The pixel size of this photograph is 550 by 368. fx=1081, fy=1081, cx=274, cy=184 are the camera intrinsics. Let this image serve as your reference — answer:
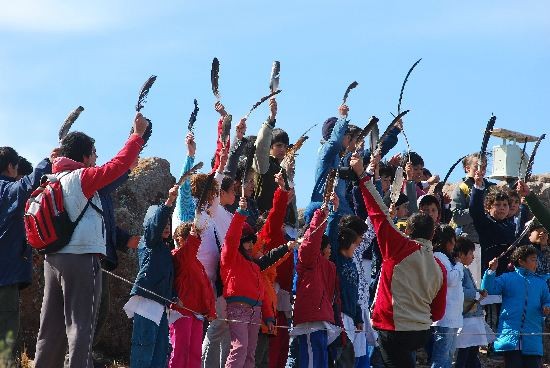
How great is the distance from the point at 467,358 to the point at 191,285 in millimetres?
3534

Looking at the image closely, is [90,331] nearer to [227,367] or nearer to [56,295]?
[56,295]

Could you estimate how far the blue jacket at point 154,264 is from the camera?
9.55m

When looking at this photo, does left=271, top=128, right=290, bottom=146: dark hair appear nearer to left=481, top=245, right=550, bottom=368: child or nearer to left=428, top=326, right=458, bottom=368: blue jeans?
left=428, top=326, right=458, bottom=368: blue jeans

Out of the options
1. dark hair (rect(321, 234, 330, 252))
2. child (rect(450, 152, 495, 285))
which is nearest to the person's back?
dark hair (rect(321, 234, 330, 252))

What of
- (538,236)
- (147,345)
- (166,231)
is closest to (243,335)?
(147,345)

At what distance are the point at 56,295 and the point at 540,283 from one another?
6.02 metres

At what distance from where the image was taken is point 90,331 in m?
8.01

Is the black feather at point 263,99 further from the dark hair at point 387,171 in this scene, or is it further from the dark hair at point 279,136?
the dark hair at point 387,171

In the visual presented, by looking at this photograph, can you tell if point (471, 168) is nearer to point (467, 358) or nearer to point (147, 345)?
point (467, 358)

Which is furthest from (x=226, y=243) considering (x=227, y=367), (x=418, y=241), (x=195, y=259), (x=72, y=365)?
(x=72, y=365)

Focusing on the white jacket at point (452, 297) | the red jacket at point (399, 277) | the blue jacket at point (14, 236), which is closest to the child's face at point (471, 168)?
the white jacket at point (452, 297)

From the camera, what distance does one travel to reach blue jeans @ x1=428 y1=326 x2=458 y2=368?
11.0 meters

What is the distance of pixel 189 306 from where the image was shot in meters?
9.89

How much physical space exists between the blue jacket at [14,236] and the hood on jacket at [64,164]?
2.67 feet
